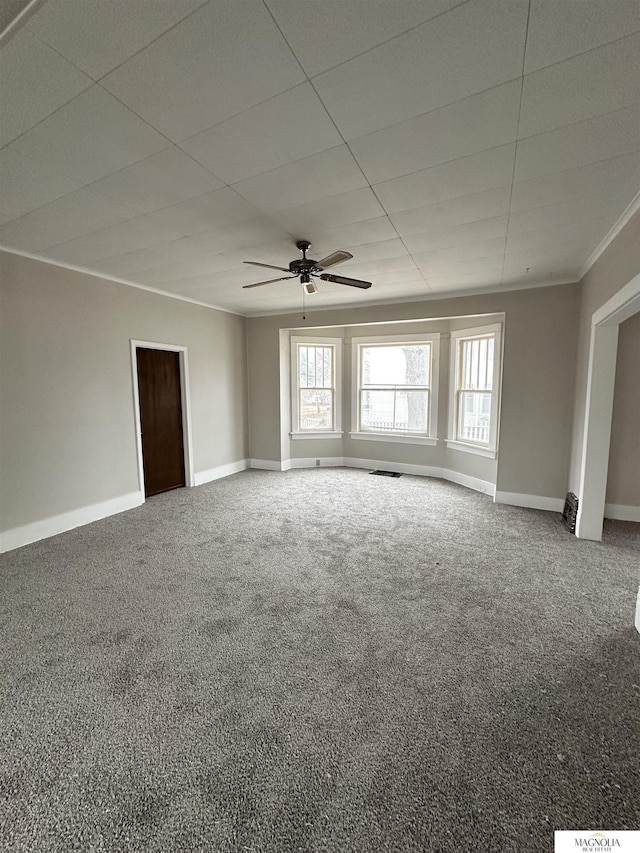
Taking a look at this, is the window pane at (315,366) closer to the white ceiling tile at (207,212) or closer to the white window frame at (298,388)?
the white window frame at (298,388)

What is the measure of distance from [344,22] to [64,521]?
4.34 m

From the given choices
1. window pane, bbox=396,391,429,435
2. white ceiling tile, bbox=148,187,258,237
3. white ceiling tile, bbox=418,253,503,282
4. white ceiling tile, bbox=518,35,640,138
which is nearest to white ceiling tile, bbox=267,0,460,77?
white ceiling tile, bbox=518,35,640,138

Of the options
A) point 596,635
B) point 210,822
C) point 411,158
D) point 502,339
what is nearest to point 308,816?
point 210,822

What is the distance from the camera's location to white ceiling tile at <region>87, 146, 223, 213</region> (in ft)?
6.11

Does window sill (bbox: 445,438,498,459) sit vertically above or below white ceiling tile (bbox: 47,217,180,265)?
below

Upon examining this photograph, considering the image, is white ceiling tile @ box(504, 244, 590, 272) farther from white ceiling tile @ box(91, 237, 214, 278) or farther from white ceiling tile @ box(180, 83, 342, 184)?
white ceiling tile @ box(91, 237, 214, 278)

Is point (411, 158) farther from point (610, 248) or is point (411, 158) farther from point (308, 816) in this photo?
point (308, 816)

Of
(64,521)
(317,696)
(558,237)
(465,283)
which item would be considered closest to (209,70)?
(317,696)

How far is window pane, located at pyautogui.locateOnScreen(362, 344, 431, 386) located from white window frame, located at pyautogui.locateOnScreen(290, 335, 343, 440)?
0.46 m

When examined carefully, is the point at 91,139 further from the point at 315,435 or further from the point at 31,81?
the point at 315,435

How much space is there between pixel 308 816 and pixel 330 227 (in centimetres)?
318

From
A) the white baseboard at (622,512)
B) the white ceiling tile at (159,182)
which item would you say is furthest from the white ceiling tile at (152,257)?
the white baseboard at (622,512)

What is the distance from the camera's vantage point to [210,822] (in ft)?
3.91

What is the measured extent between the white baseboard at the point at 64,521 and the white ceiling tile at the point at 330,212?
3.53 metres
